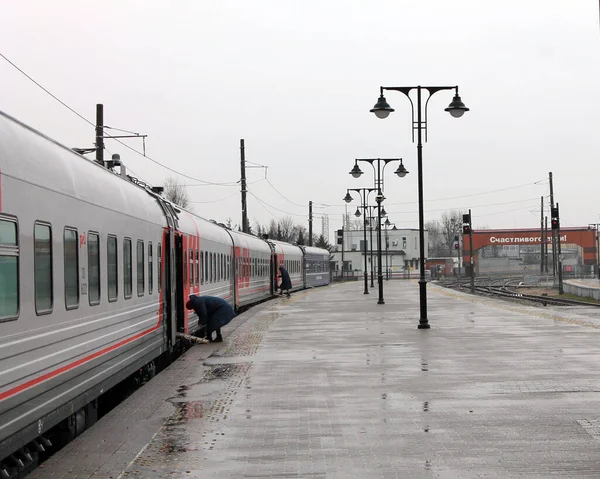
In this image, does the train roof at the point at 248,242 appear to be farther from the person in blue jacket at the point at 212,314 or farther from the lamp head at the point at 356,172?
the person in blue jacket at the point at 212,314

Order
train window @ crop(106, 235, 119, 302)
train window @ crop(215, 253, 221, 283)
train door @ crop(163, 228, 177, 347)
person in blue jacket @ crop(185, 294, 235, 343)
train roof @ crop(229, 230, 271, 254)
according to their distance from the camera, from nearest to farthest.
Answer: train window @ crop(106, 235, 119, 302) → train door @ crop(163, 228, 177, 347) → person in blue jacket @ crop(185, 294, 235, 343) → train window @ crop(215, 253, 221, 283) → train roof @ crop(229, 230, 271, 254)

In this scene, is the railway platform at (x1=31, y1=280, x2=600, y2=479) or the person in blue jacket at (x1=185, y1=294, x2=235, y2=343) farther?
the person in blue jacket at (x1=185, y1=294, x2=235, y2=343)

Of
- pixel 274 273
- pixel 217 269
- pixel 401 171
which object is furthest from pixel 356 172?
pixel 217 269

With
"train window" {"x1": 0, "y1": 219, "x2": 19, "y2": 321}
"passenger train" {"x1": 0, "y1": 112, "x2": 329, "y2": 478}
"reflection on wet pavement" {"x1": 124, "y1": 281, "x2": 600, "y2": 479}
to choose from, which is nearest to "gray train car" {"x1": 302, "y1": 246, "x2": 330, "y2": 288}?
"reflection on wet pavement" {"x1": 124, "y1": 281, "x2": 600, "y2": 479}

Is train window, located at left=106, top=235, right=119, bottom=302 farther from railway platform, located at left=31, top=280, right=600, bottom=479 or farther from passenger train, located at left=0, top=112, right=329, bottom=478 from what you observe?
railway platform, located at left=31, top=280, right=600, bottom=479

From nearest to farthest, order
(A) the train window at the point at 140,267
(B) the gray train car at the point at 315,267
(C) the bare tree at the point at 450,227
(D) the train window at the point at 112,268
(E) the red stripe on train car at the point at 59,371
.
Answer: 1. (E) the red stripe on train car at the point at 59,371
2. (D) the train window at the point at 112,268
3. (A) the train window at the point at 140,267
4. (B) the gray train car at the point at 315,267
5. (C) the bare tree at the point at 450,227

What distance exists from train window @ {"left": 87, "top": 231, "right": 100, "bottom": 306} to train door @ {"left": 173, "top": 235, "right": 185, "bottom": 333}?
296 inches

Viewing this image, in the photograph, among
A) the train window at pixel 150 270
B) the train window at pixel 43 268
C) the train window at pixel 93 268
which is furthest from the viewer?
the train window at pixel 150 270

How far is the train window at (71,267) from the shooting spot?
9.12m

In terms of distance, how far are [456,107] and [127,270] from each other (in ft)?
42.0

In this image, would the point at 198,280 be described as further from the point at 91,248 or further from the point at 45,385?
the point at 45,385

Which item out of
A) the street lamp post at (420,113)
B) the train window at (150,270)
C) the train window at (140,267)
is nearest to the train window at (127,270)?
the train window at (140,267)

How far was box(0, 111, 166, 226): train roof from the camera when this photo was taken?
7.55m

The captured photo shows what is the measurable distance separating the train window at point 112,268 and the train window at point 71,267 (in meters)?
1.69
